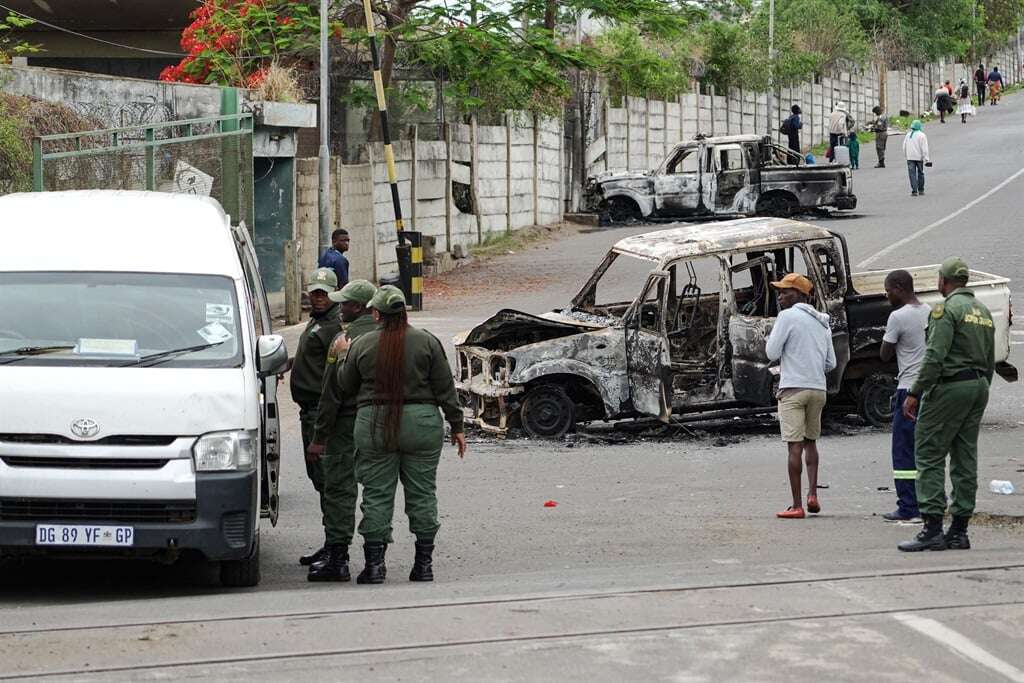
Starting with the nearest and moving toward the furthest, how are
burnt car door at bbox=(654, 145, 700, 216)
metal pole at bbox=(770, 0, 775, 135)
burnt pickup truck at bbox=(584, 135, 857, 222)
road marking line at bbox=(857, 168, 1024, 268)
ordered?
road marking line at bbox=(857, 168, 1024, 268)
burnt pickup truck at bbox=(584, 135, 857, 222)
burnt car door at bbox=(654, 145, 700, 216)
metal pole at bbox=(770, 0, 775, 135)

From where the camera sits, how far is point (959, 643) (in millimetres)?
7293

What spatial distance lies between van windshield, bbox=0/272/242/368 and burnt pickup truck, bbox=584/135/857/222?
1001 inches

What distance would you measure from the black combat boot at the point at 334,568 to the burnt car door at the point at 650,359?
5.49 metres

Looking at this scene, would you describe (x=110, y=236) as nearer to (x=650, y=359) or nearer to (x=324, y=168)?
(x=650, y=359)

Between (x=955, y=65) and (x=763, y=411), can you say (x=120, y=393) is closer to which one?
(x=763, y=411)

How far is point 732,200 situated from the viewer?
34.0 metres

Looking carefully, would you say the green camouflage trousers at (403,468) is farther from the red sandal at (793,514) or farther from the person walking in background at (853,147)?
the person walking in background at (853,147)

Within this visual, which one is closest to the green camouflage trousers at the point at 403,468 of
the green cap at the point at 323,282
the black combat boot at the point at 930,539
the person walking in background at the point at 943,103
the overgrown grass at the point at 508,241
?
the green cap at the point at 323,282

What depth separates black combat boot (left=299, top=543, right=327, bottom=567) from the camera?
946 cm

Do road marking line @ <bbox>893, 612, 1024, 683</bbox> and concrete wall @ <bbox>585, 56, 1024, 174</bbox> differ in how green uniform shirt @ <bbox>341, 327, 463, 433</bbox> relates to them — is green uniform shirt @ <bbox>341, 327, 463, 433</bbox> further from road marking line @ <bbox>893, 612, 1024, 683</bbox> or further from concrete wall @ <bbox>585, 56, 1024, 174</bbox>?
concrete wall @ <bbox>585, 56, 1024, 174</bbox>

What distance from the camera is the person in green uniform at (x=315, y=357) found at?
967cm

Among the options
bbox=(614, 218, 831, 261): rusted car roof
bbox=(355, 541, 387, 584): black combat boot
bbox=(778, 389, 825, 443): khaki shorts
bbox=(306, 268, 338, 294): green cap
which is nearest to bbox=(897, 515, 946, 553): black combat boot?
bbox=(778, 389, 825, 443): khaki shorts

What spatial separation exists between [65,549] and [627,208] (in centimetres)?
2892

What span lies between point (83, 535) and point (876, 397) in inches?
342
